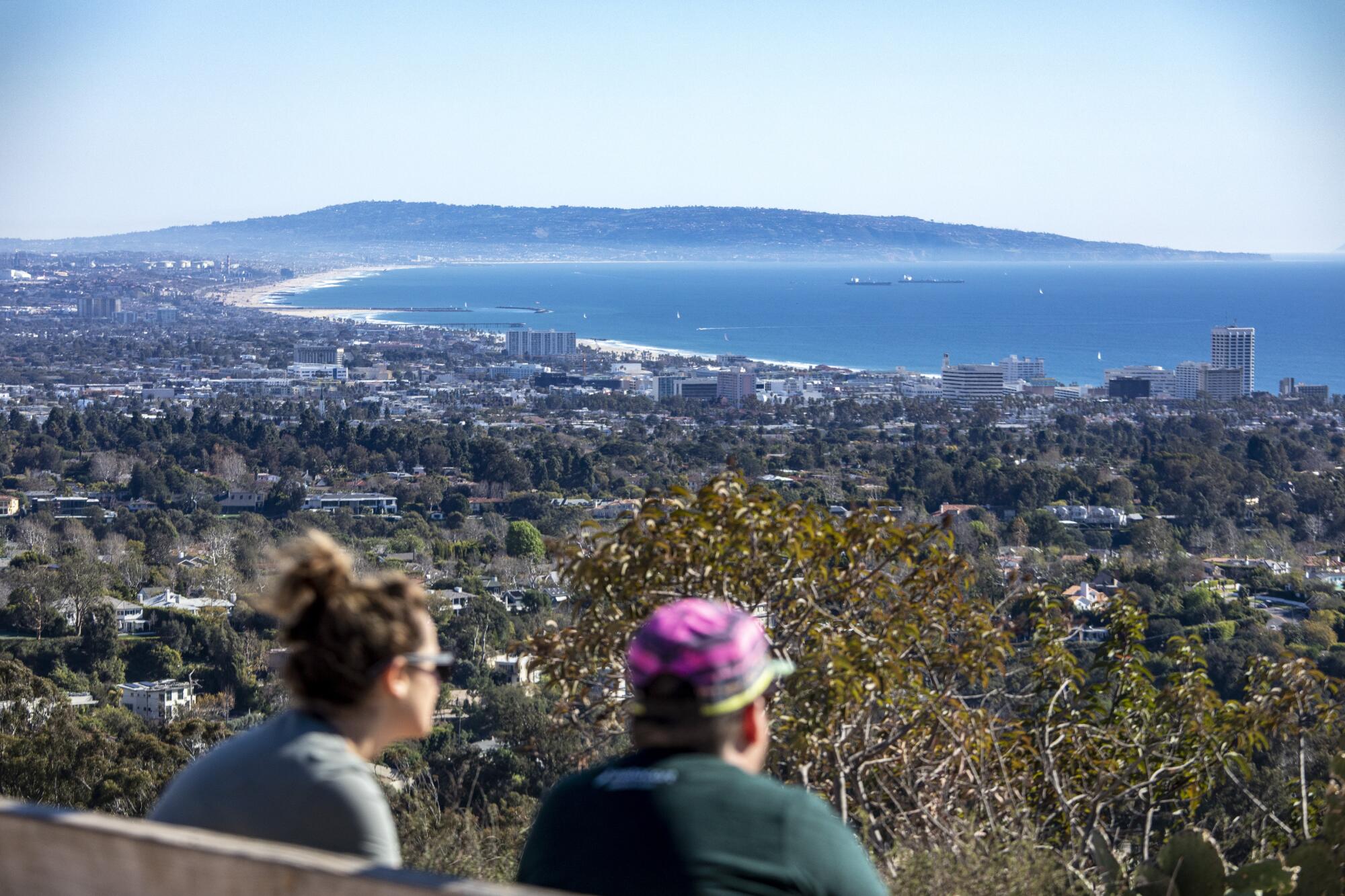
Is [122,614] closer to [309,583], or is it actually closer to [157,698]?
[157,698]

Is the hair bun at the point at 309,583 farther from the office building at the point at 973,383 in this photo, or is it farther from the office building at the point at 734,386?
the office building at the point at 973,383

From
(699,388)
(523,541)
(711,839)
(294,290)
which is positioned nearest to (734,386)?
(699,388)

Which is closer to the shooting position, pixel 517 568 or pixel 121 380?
pixel 517 568

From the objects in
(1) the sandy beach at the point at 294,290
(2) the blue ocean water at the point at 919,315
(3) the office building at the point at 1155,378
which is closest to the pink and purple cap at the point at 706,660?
(3) the office building at the point at 1155,378

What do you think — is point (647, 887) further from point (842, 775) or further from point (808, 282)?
point (808, 282)

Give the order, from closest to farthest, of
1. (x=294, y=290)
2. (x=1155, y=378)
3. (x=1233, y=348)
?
(x=1155, y=378) < (x=1233, y=348) < (x=294, y=290)

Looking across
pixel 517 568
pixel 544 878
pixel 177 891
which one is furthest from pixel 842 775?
pixel 517 568
